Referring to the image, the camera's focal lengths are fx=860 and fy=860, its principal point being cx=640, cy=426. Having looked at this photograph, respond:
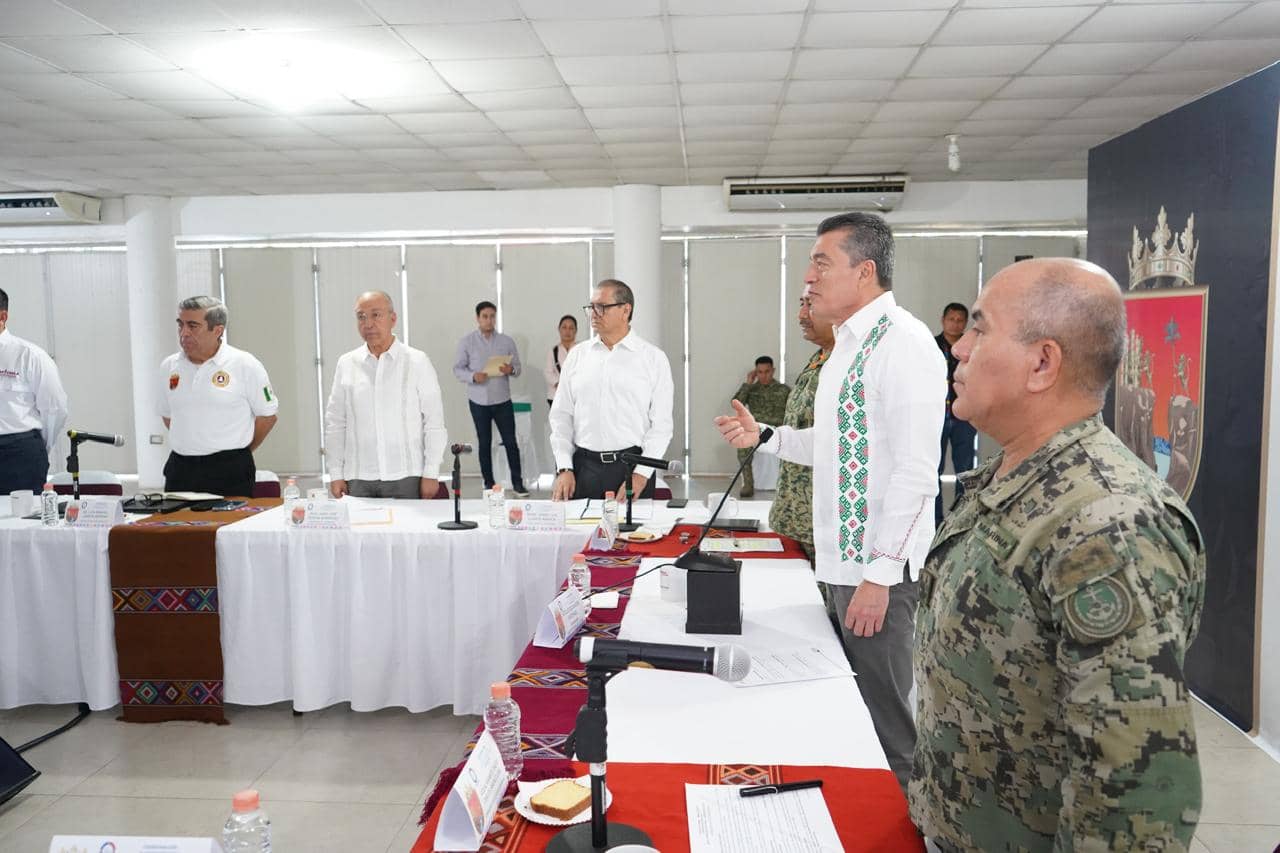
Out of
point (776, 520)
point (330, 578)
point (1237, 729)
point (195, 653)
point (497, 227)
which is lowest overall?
point (1237, 729)

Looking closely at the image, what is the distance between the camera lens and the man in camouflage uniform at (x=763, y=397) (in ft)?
25.4

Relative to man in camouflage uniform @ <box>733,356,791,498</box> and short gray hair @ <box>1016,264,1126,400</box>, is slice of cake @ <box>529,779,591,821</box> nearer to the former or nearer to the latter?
short gray hair @ <box>1016,264,1126,400</box>

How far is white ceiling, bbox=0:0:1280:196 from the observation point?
3.81m

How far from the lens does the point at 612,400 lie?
12.1ft

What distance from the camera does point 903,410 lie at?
6.39ft

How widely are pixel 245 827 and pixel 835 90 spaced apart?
193 inches

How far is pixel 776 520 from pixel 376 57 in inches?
127

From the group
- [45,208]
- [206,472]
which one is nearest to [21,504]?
[206,472]

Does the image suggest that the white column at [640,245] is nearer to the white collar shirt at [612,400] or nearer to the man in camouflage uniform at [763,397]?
the man in camouflage uniform at [763,397]

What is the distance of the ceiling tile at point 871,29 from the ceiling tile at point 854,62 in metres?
0.09

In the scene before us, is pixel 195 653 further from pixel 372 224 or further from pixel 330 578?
pixel 372 224

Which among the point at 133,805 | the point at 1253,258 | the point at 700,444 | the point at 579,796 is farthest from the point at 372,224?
the point at 579,796

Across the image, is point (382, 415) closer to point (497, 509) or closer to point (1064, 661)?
point (497, 509)

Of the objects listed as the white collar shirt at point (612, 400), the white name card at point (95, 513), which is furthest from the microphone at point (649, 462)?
the white name card at point (95, 513)
